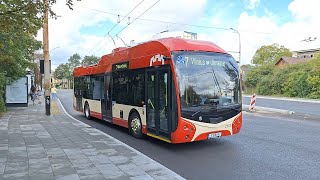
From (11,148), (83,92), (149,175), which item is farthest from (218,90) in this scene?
(83,92)

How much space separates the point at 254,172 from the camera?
6.54m

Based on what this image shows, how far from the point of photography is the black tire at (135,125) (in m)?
10.5

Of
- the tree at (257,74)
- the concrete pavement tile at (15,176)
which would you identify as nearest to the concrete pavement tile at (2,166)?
the concrete pavement tile at (15,176)

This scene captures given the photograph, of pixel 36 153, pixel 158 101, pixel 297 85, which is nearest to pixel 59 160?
pixel 36 153

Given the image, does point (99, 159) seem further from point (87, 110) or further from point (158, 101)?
point (87, 110)

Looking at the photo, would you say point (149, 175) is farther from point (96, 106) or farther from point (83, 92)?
point (83, 92)

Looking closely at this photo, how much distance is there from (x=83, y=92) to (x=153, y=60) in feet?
29.8

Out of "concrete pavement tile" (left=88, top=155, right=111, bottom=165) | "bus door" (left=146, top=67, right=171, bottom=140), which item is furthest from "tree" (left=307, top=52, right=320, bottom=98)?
"concrete pavement tile" (left=88, top=155, right=111, bottom=165)

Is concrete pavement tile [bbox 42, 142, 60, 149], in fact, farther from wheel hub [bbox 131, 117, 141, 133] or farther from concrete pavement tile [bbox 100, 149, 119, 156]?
wheel hub [bbox 131, 117, 141, 133]

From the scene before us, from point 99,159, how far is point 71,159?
2.09 ft

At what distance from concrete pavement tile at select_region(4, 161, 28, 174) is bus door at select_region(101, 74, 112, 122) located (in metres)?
6.49

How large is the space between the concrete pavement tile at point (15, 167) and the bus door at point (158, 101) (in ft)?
12.0

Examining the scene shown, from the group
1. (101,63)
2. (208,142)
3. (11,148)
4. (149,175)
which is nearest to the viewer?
(149,175)

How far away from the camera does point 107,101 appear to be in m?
13.6
